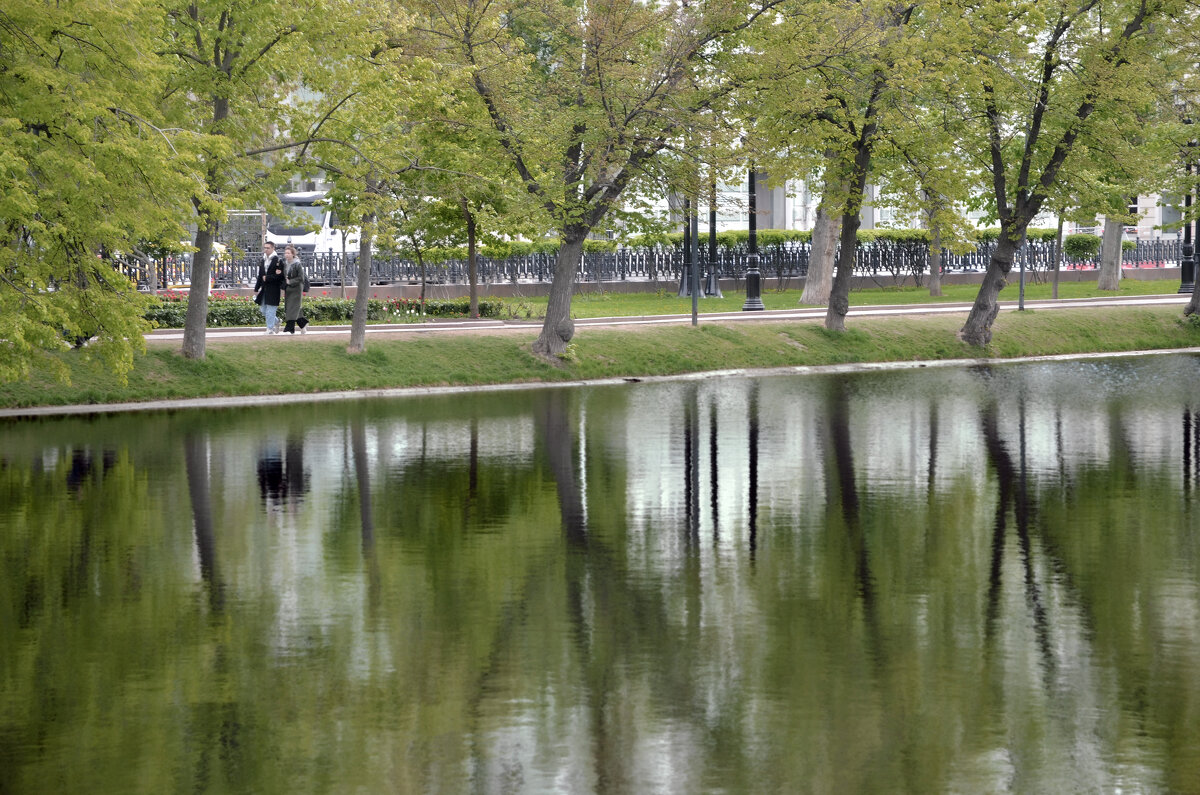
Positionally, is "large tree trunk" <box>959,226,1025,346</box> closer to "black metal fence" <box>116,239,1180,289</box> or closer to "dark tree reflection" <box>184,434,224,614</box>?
"black metal fence" <box>116,239,1180,289</box>

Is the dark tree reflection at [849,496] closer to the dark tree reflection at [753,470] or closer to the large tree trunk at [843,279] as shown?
the dark tree reflection at [753,470]

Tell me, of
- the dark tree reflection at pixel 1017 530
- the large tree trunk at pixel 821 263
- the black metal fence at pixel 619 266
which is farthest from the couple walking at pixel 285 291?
the large tree trunk at pixel 821 263

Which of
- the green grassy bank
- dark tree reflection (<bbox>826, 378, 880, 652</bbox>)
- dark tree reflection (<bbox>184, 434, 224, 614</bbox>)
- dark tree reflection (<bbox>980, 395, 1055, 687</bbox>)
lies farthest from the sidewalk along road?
dark tree reflection (<bbox>980, 395, 1055, 687</bbox>)

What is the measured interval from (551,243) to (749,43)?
15.1 meters

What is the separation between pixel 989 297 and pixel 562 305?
1043 cm

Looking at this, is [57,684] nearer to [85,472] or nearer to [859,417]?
[85,472]

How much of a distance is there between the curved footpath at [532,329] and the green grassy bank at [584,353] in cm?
30

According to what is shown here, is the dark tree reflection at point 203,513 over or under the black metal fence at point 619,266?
under

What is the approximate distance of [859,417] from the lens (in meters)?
21.9

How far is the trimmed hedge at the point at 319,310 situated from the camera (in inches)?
1235

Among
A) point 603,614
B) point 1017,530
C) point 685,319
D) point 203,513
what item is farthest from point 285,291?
point 603,614

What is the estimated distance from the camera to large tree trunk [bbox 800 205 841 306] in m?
Answer: 42.3

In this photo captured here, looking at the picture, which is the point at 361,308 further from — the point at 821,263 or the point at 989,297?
the point at 821,263

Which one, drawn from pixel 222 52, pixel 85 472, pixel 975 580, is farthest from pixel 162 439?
pixel 975 580
